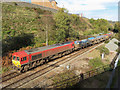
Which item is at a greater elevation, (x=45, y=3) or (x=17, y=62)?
(x=45, y=3)

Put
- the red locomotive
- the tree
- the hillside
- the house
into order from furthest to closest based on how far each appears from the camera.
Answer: the house
the tree
the hillside
the red locomotive

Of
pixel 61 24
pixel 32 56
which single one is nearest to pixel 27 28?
pixel 61 24

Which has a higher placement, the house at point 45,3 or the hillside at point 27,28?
the house at point 45,3

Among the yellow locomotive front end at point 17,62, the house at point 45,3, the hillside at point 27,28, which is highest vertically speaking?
the house at point 45,3

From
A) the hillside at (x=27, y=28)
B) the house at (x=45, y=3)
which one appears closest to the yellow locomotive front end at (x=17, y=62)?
the hillside at (x=27, y=28)

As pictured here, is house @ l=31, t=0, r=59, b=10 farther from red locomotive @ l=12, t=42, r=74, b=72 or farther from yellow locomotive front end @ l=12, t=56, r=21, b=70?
yellow locomotive front end @ l=12, t=56, r=21, b=70

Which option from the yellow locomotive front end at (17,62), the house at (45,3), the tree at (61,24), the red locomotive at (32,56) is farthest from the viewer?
the house at (45,3)

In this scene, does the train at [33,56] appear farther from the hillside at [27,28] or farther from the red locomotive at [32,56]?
the hillside at [27,28]

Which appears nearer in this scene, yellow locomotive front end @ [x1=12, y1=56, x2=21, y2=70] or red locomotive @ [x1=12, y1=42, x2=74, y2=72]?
yellow locomotive front end @ [x1=12, y1=56, x2=21, y2=70]

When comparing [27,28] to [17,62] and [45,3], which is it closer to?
[17,62]

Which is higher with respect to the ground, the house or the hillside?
the house

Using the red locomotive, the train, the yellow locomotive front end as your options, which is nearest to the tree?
the train

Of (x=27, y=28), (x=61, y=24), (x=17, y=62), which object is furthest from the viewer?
(x=27, y=28)

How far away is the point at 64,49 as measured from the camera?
22.7 metres
